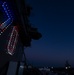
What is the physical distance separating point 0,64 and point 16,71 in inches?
34.7

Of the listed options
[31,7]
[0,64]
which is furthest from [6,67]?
[31,7]

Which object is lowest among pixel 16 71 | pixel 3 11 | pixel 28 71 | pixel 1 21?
pixel 16 71

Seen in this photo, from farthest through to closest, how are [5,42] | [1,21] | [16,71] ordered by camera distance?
[5,42] → [16,71] → [1,21]

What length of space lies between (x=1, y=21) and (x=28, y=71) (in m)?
8.01

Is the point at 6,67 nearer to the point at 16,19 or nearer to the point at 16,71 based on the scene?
the point at 16,71

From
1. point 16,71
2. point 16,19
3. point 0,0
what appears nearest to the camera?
point 0,0

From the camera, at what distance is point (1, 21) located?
7.16 m

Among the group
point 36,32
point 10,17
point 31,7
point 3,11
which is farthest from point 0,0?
point 36,32

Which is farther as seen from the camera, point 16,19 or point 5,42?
point 16,19

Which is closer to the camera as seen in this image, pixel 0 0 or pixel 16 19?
pixel 0 0

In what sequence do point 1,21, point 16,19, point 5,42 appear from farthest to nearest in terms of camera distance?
point 16,19
point 5,42
point 1,21

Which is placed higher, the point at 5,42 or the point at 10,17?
the point at 10,17

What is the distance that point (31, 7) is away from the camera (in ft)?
49.6

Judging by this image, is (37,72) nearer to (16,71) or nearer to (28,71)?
(28,71)
